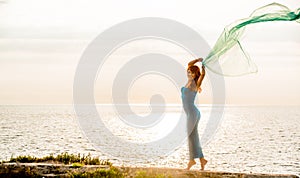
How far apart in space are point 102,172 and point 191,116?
2.68 m

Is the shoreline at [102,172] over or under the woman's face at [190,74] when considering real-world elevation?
under

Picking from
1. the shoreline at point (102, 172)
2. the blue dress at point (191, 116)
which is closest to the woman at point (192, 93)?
the blue dress at point (191, 116)

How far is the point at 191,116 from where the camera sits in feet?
44.7

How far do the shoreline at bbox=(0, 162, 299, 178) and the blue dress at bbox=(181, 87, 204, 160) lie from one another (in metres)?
0.73

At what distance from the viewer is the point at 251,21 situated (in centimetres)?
1352

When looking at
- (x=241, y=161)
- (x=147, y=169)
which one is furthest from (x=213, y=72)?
(x=241, y=161)

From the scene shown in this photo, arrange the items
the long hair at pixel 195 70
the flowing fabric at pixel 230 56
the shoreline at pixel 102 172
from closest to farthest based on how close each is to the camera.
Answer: the shoreline at pixel 102 172
the long hair at pixel 195 70
the flowing fabric at pixel 230 56

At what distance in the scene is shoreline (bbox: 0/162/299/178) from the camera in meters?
13.0

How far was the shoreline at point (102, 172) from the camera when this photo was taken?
1296 centimetres

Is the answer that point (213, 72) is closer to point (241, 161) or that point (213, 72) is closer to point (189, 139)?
point (189, 139)


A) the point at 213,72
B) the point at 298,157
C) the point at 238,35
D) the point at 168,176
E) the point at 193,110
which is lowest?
the point at 298,157

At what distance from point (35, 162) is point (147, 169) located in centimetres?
386

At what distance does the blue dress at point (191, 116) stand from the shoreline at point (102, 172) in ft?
2.40

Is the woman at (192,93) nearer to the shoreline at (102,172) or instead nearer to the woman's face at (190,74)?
the woman's face at (190,74)
